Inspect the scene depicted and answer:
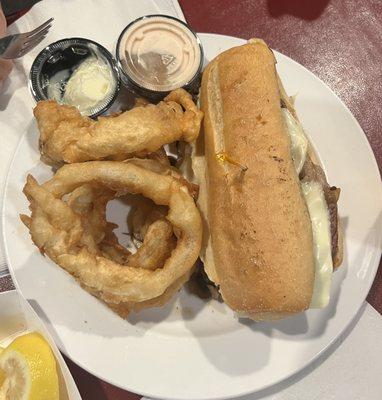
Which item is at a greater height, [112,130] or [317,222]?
[112,130]

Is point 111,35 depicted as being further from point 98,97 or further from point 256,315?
point 256,315

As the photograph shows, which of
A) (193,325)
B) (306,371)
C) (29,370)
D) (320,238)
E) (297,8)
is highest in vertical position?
(297,8)

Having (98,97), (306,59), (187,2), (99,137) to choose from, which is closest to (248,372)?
(99,137)

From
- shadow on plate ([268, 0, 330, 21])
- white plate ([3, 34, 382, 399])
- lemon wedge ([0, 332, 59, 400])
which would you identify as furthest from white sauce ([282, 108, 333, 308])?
lemon wedge ([0, 332, 59, 400])

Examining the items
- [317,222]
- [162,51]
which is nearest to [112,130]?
[162,51]

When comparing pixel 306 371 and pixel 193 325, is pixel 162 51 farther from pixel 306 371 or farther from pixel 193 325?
pixel 306 371

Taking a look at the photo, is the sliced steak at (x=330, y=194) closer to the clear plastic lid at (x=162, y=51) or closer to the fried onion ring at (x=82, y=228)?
the fried onion ring at (x=82, y=228)

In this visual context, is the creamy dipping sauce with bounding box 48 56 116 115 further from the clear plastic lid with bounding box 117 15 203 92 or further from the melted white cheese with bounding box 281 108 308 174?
the melted white cheese with bounding box 281 108 308 174
